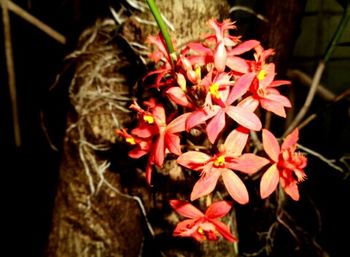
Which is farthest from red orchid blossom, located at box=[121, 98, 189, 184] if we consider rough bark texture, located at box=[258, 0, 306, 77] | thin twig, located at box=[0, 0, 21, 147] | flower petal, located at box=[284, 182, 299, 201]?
thin twig, located at box=[0, 0, 21, 147]

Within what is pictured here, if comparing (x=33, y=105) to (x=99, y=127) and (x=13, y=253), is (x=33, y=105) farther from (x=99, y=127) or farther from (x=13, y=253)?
(x=99, y=127)

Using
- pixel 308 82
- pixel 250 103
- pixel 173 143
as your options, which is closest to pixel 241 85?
pixel 250 103

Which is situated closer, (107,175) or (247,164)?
(247,164)

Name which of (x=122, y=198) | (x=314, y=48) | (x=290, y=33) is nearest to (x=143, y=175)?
(x=122, y=198)

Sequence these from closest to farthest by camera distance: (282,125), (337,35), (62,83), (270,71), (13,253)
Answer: (270,71), (337,35), (62,83), (282,125), (13,253)

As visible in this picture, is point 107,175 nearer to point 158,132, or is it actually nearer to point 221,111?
point 158,132

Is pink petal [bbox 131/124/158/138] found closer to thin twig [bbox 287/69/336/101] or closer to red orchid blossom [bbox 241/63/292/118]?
red orchid blossom [bbox 241/63/292/118]

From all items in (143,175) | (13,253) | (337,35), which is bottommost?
(13,253)
